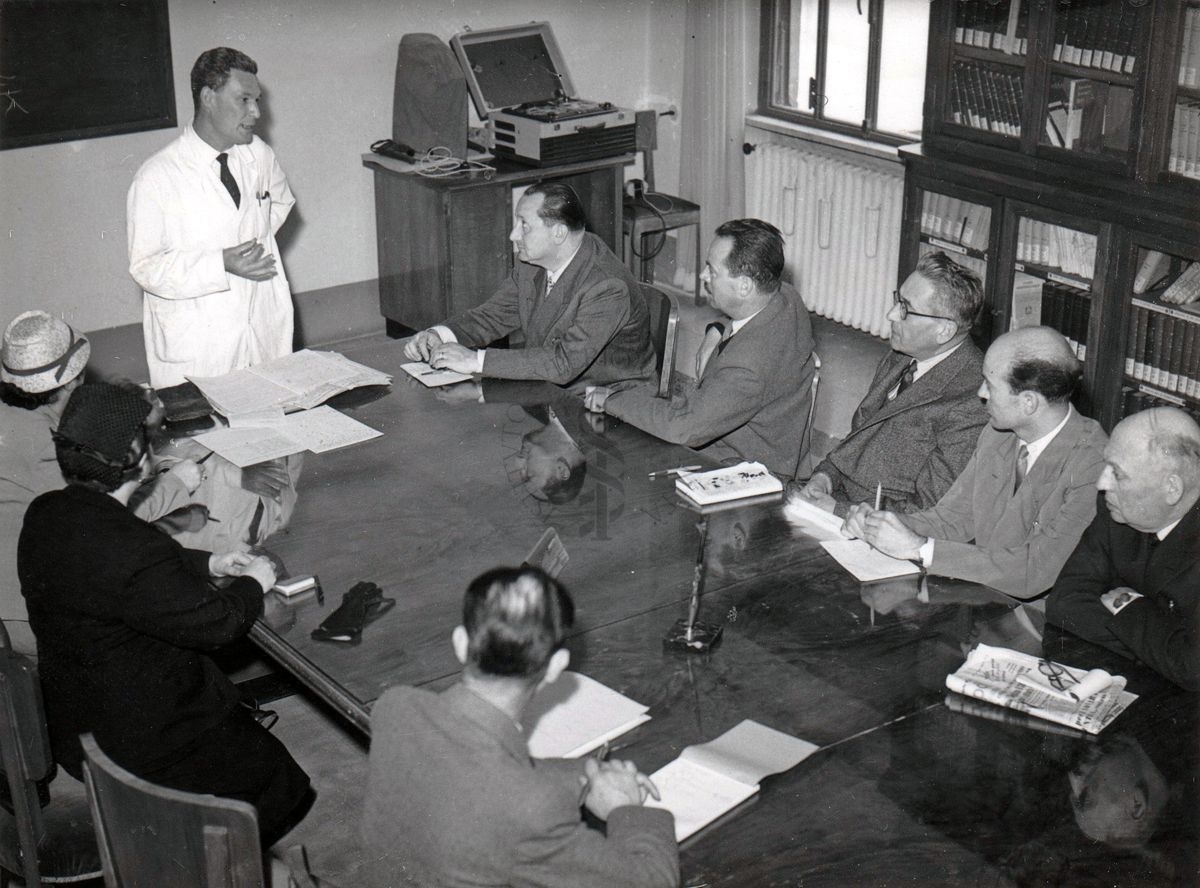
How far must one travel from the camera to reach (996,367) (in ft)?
9.29

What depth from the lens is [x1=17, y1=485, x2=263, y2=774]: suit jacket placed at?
7.50ft

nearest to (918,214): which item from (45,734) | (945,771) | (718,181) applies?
(718,181)

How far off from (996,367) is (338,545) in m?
1.48

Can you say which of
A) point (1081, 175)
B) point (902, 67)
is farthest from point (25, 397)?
point (902, 67)

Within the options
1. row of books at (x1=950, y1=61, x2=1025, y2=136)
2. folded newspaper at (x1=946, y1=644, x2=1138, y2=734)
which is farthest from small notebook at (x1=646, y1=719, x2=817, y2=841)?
row of books at (x1=950, y1=61, x2=1025, y2=136)

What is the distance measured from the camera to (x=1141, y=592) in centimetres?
252

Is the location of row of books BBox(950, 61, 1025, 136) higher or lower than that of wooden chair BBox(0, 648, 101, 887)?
higher

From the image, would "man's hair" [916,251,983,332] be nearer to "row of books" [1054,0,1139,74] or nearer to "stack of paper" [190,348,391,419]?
"stack of paper" [190,348,391,419]

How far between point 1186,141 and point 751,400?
77.3 inches

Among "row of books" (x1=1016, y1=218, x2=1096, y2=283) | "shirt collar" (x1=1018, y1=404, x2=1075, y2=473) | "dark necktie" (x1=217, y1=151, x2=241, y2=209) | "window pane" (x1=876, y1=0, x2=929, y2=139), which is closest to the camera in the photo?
"shirt collar" (x1=1018, y1=404, x2=1075, y2=473)

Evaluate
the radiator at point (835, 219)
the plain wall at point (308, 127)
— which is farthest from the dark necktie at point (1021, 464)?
the plain wall at point (308, 127)

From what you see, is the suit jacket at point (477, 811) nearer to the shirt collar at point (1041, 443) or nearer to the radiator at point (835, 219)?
the shirt collar at point (1041, 443)

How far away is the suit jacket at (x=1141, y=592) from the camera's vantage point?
2270 millimetres

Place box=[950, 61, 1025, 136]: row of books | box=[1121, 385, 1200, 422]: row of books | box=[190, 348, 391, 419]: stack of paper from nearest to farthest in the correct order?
box=[190, 348, 391, 419]: stack of paper, box=[1121, 385, 1200, 422]: row of books, box=[950, 61, 1025, 136]: row of books
